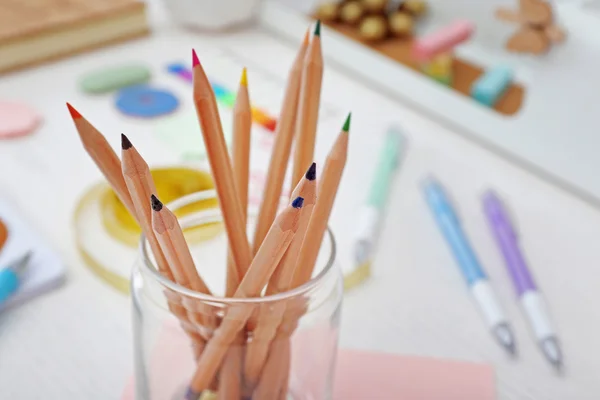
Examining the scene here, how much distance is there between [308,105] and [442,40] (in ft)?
1.20

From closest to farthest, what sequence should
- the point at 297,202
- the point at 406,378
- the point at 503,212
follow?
the point at 297,202, the point at 406,378, the point at 503,212

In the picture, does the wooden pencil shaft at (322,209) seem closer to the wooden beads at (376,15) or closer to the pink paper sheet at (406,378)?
the pink paper sheet at (406,378)

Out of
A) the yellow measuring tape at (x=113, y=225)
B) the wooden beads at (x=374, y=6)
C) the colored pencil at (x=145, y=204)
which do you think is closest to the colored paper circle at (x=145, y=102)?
the yellow measuring tape at (x=113, y=225)

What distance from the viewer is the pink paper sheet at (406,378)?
366 mm

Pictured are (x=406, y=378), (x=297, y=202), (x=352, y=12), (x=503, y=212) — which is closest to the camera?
(x=297, y=202)

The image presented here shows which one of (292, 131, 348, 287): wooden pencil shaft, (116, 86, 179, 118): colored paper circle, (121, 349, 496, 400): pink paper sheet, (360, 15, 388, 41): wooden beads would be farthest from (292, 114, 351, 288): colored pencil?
(360, 15, 388, 41): wooden beads

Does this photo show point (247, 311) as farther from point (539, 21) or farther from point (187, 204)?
point (539, 21)

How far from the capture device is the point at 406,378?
374 mm

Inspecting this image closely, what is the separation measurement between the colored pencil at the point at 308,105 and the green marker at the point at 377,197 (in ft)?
0.49

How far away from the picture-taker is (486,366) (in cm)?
38

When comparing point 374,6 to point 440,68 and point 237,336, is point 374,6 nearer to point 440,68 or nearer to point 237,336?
point 440,68

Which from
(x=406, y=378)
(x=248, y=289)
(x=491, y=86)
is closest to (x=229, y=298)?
(x=248, y=289)

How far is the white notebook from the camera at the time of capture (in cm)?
40

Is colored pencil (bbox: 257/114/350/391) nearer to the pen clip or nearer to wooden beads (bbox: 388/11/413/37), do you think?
the pen clip
